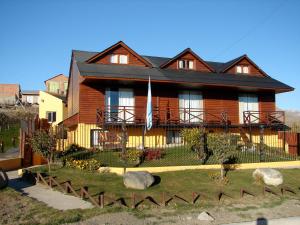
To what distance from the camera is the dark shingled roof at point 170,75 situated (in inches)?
877

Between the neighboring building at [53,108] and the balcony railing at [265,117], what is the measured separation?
20703 millimetres

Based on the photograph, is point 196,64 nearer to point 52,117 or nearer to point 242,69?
point 242,69

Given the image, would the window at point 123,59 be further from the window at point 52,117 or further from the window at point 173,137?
the window at point 52,117

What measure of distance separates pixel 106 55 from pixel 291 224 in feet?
60.5

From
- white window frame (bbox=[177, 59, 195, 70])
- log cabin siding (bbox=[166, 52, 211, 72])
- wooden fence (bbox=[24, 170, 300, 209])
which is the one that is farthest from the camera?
white window frame (bbox=[177, 59, 195, 70])

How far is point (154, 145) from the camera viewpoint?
2359 cm

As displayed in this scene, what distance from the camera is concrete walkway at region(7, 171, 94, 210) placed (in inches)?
417

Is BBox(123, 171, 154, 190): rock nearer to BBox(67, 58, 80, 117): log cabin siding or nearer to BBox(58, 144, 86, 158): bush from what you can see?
BBox(58, 144, 86, 158): bush

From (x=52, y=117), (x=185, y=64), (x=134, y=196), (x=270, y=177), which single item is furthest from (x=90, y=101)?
(x=52, y=117)

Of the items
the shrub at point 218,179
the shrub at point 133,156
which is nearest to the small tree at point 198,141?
the shrub at point 218,179

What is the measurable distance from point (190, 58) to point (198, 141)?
431 inches

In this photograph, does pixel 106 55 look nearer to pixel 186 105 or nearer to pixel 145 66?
pixel 145 66

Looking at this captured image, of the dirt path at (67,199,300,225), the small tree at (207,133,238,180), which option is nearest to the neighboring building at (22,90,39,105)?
the small tree at (207,133,238,180)

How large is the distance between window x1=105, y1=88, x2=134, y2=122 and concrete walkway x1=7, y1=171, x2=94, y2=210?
9.33 metres
